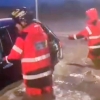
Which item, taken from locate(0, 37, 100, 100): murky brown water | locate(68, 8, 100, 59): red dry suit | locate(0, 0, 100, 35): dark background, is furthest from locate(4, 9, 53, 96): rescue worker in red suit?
locate(0, 0, 100, 35): dark background

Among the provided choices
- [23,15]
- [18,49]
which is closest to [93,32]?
[23,15]

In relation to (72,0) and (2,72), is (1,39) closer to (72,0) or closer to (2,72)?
(2,72)

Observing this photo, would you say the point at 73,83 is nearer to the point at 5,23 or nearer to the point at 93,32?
the point at 93,32

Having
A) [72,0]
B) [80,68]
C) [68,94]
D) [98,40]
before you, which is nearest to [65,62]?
[80,68]

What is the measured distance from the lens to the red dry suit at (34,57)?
15.6 feet

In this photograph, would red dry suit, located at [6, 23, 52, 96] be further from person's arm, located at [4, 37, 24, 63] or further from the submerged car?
the submerged car

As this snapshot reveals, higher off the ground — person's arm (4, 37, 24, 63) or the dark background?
person's arm (4, 37, 24, 63)

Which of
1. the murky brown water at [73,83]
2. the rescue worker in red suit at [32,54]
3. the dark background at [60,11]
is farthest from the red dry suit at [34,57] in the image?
the dark background at [60,11]

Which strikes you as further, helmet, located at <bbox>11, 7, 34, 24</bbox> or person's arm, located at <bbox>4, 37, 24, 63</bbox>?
helmet, located at <bbox>11, 7, 34, 24</bbox>

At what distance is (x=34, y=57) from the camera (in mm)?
4777

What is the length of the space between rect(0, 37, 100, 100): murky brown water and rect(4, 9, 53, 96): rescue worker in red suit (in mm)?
268

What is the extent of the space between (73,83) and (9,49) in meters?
1.48

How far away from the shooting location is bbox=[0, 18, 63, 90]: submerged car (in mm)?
5509

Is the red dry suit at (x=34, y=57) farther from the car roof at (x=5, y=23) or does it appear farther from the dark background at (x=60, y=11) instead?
the dark background at (x=60, y=11)
